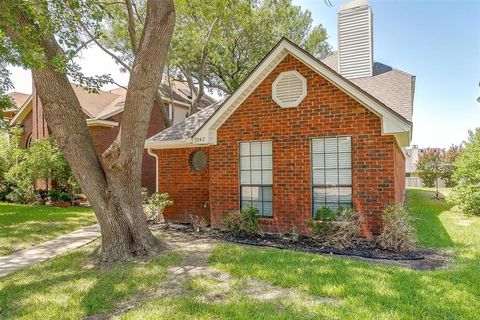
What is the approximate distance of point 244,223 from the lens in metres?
9.15

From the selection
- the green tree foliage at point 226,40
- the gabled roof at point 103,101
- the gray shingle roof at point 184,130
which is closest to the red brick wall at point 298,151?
the gray shingle roof at point 184,130

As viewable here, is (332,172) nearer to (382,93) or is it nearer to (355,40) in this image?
(382,93)

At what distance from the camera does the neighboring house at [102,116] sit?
18734 mm

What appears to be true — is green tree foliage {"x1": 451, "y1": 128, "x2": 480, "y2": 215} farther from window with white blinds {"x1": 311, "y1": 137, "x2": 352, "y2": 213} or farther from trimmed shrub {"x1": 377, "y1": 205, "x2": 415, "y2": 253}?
window with white blinds {"x1": 311, "y1": 137, "x2": 352, "y2": 213}

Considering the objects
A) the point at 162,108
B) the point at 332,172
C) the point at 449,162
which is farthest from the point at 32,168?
the point at 449,162

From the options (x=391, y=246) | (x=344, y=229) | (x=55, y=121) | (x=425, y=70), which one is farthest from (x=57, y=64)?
(x=425, y=70)

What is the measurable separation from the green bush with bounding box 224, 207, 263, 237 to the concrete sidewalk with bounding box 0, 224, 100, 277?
3870 millimetres

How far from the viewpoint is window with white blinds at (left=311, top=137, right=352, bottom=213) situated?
847cm

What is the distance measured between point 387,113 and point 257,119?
3339 mm

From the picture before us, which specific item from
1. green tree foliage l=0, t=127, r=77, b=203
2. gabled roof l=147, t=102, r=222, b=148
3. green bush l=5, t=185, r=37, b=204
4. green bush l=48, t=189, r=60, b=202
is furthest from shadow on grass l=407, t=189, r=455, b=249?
green bush l=5, t=185, r=37, b=204

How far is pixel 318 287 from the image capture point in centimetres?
494

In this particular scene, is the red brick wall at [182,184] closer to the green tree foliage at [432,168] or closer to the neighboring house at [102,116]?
the neighboring house at [102,116]

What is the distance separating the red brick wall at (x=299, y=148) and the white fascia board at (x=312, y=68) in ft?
0.56

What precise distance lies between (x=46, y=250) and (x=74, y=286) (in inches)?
138
